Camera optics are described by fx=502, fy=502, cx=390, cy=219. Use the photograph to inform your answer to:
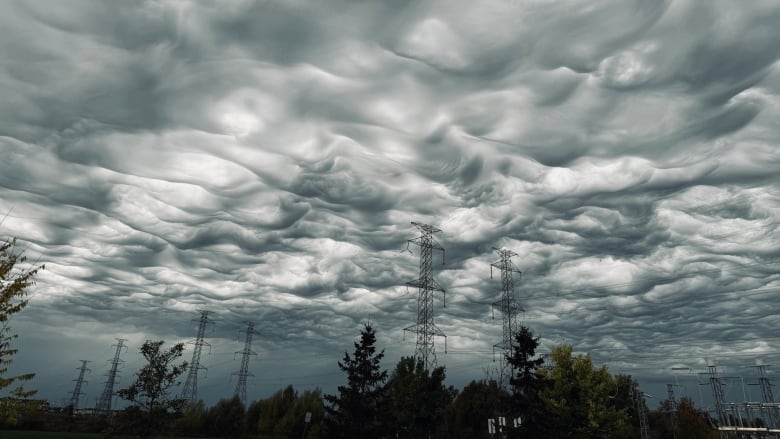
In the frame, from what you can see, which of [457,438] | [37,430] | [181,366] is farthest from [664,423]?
[37,430]

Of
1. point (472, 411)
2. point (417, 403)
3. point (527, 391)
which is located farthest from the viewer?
point (472, 411)

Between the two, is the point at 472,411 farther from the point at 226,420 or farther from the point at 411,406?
the point at 226,420

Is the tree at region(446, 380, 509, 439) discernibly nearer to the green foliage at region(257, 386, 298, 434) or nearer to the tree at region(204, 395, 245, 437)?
the green foliage at region(257, 386, 298, 434)

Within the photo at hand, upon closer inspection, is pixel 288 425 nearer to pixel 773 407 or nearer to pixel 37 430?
pixel 37 430

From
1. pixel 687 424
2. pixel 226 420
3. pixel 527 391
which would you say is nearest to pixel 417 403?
pixel 527 391

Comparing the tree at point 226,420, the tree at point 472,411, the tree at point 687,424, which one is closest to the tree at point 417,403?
the tree at point 472,411

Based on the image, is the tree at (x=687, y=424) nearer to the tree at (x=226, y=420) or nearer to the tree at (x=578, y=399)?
the tree at (x=578, y=399)

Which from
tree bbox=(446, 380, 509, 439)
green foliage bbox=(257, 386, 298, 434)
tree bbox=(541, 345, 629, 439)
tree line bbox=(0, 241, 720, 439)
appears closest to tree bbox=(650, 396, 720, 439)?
tree line bbox=(0, 241, 720, 439)
